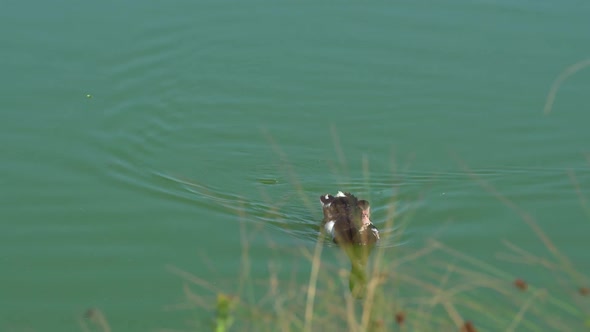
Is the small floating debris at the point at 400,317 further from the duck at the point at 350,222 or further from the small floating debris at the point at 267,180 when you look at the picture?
the small floating debris at the point at 267,180

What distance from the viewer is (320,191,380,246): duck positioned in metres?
8.23

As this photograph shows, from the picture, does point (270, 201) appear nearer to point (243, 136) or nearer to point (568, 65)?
point (243, 136)

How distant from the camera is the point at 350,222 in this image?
8219 mm

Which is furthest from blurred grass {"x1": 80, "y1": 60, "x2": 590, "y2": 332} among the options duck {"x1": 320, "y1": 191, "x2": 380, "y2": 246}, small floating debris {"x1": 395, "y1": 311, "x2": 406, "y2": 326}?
duck {"x1": 320, "y1": 191, "x2": 380, "y2": 246}

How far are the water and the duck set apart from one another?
212mm

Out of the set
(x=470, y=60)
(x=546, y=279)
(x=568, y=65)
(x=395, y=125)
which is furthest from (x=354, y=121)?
(x=546, y=279)

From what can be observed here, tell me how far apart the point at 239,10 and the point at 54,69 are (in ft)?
8.80

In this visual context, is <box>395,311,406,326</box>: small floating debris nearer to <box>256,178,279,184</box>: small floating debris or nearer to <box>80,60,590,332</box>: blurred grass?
<box>80,60,590,332</box>: blurred grass

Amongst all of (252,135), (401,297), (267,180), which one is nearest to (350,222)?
(267,180)

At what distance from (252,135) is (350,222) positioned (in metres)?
2.40

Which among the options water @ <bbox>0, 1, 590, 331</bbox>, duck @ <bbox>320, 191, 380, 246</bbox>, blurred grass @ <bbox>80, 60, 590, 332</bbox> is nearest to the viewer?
blurred grass @ <bbox>80, 60, 590, 332</bbox>

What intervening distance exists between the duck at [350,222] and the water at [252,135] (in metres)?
0.21

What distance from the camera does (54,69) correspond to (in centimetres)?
1128

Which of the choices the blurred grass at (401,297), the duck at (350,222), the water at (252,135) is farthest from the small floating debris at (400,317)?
the duck at (350,222)
